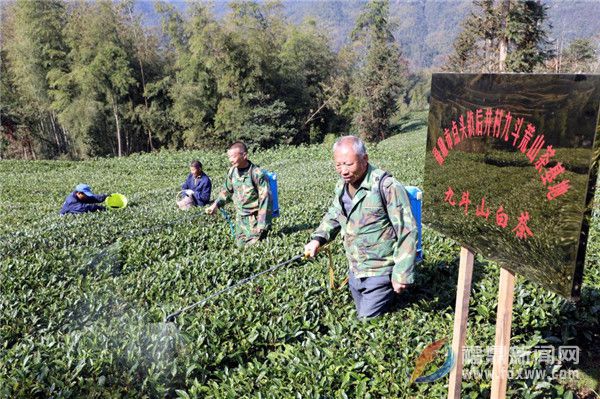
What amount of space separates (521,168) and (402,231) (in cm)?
134

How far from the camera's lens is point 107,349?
3207 mm

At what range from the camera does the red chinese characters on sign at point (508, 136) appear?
1.80 metres

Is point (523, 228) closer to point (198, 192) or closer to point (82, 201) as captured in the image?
point (198, 192)

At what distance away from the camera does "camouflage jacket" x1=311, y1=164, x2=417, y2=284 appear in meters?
3.25

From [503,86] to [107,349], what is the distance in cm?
301

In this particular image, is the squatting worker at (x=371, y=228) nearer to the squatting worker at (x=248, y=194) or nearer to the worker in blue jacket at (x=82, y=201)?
the squatting worker at (x=248, y=194)

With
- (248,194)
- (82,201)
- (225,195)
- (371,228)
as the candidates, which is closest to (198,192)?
(82,201)

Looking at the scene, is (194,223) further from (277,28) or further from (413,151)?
(277,28)

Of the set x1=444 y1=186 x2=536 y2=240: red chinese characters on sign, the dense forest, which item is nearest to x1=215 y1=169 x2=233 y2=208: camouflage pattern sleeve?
x1=444 y1=186 x2=536 y2=240: red chinese characters on sign

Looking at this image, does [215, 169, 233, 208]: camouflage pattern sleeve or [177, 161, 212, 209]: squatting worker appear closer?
[215, 169, 233, 208]: camouflage pattern sleeve

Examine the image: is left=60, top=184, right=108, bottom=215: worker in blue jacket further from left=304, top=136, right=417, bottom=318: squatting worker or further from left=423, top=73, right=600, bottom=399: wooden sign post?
left=423, top=73, right=600, bottom=399: wooden sign post

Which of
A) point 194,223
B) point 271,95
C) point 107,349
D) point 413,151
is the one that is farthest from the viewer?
point 271,95

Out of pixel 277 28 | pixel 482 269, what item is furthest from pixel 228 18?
pixel 482 269

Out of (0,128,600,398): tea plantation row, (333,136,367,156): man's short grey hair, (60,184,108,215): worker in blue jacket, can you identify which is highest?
(333,136,367,156): man's short grey hair
